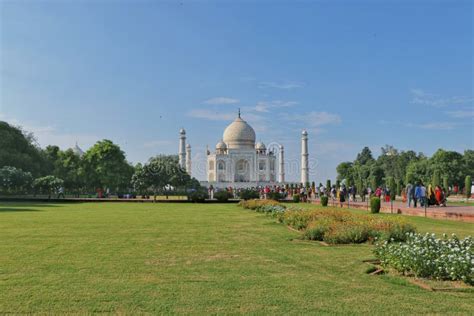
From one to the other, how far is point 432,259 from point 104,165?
41.3 m

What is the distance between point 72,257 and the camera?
747 cm

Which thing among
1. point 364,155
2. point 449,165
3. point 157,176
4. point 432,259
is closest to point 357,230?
point 432,259

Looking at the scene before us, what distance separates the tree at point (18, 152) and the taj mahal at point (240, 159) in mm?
28535

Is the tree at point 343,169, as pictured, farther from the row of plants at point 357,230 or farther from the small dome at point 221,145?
the row of plants at point 357,230

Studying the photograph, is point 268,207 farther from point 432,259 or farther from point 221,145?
point 221,145

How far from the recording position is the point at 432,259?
19.4 ft

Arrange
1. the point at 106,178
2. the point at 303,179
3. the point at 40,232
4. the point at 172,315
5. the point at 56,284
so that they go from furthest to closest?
1. the point at 303,179
2. the point at 106,178
3. the point at 40,232
4. the point at 56,284
5. the point at 172,315

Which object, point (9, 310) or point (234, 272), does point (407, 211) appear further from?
point (9, 310)

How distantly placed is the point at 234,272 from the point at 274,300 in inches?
55.4

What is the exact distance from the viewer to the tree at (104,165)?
44906 mm

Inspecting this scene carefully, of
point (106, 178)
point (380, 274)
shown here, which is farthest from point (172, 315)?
point (106, 178)

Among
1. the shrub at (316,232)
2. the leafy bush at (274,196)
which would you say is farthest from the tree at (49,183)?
the shrub at (316,232)

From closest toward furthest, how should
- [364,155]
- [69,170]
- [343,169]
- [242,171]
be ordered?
[69,170] < [343,169] < [242,171] < [364,155]

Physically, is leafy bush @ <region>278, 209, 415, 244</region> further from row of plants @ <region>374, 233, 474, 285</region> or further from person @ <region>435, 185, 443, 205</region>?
person @ <region>435, 185, 443, 205</region>
